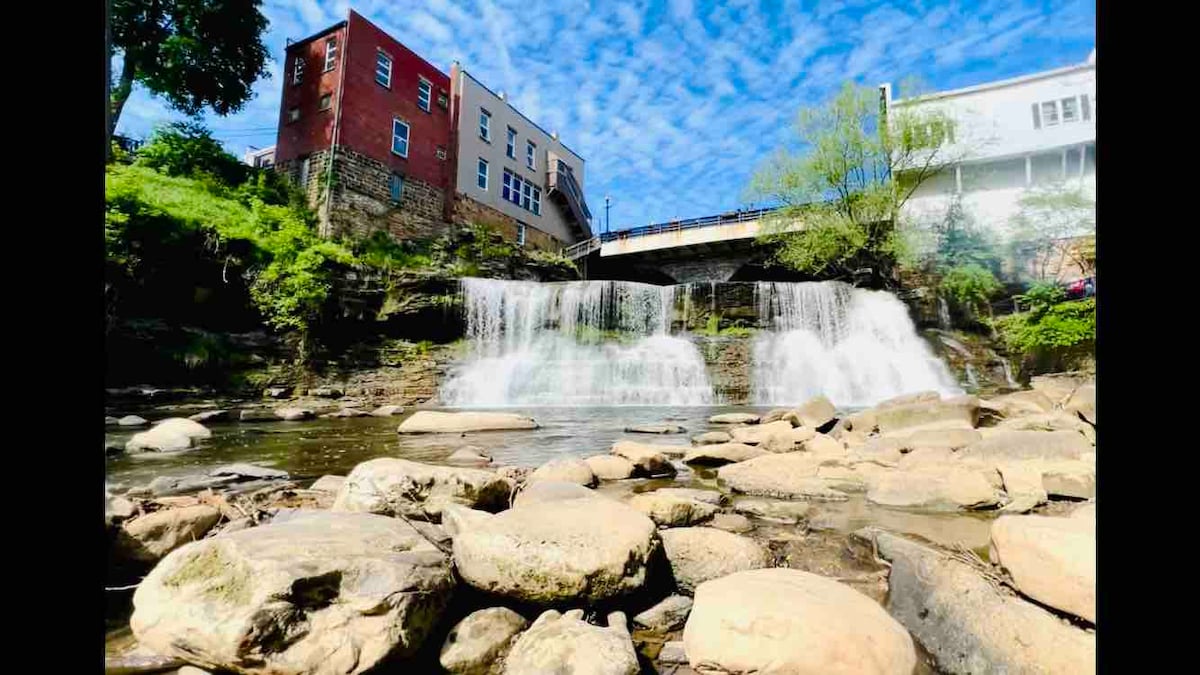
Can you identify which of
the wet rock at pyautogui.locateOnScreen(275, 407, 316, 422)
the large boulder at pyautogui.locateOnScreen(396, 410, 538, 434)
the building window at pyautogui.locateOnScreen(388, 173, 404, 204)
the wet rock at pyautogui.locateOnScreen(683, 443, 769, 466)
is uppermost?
the building window at pyautogui.locateOnScreen(388, 173, 404, 204)

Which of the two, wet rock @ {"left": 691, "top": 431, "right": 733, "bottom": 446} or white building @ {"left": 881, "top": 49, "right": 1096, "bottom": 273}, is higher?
white building @ {"left": 881, "top": 49, "right": 1096, "bottom": 273}

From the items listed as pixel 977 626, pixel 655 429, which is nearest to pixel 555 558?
pixel 977 626

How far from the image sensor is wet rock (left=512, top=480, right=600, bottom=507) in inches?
140

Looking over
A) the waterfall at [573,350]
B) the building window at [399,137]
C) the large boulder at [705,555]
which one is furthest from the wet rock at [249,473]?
the building window at [399,137]

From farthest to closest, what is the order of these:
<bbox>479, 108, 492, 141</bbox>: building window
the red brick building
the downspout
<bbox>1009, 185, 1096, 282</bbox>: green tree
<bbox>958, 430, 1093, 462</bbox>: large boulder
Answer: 1. <bbox>479, 108, 492, 141</bbox>: building window
2. the red brick building
3. the downspout
4. <bbox>1009, 185, 1096, 282</bbox>: green tree
5. <bbox>958, 430, 1093, 462</bbox>: large boulder

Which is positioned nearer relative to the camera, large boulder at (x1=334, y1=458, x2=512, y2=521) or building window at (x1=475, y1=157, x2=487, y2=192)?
large boulder at (x1=334, y1=458, x2=512, y2=521)

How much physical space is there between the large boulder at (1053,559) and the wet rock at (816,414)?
18.4 ft

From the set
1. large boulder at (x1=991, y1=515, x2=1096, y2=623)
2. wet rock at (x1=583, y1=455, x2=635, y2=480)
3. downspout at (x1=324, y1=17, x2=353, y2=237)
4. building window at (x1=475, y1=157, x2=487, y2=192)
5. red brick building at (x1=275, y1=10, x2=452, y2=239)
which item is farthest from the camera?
building window at (x1=475, y1=157, x2=487, y2=192)

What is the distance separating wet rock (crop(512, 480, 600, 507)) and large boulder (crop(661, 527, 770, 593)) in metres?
0.87

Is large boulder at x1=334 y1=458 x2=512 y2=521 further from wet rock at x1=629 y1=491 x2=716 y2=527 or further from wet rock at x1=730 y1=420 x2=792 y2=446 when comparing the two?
wet rock at x1=730 y1=420 x2=792 y2=446

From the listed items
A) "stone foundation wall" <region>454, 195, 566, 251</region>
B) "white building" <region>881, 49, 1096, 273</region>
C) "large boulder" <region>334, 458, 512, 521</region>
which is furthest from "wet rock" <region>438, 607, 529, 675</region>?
"stone foundation wall" <region>454, 195, 566, 251</region>

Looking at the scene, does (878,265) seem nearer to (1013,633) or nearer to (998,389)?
(998,389)

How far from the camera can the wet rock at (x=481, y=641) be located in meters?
1.95
